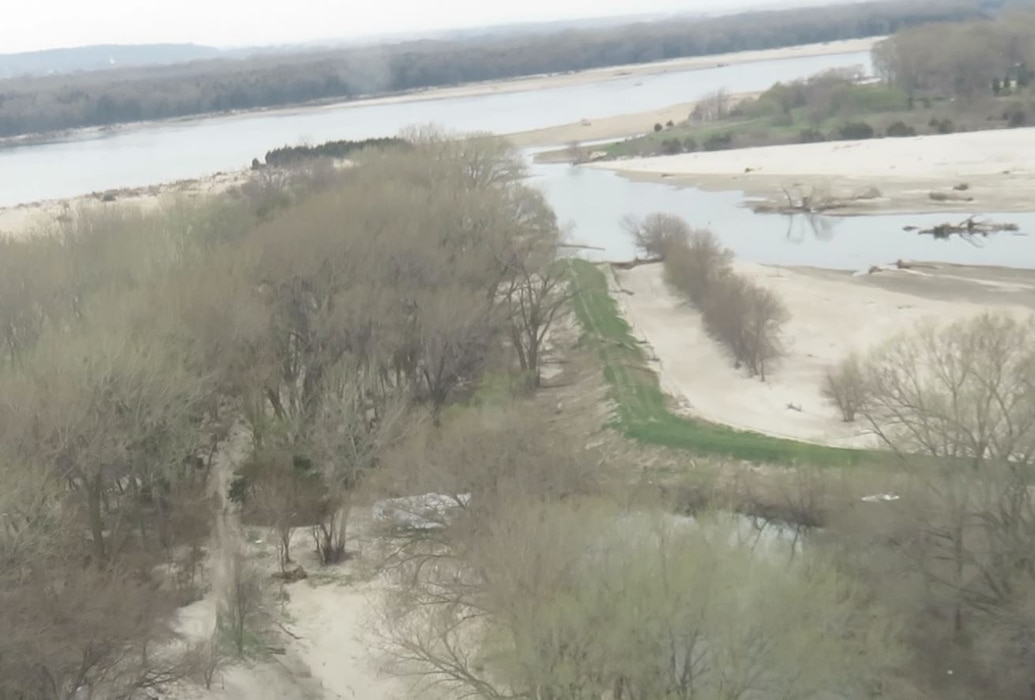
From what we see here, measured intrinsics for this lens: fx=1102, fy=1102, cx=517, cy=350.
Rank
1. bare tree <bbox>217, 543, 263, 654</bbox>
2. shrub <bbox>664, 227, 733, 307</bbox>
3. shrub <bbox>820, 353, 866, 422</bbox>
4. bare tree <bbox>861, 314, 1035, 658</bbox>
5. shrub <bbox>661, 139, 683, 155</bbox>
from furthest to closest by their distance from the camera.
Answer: shrub <bbox>661, 139, 683, 155</bbox>, shrub <bbox>664, 227, 733, 307</bbox>, shrub <bbox>820, 353, 866, 422</bbox>, bare tree <bbox>217, 543, 263, 654</bbox>, bare tree <bbox>861, 314, 1035, 658</bbox>

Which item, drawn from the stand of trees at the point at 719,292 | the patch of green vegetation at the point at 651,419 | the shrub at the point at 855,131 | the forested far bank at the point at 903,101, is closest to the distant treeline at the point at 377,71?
the forested far bank at the point at 903,101

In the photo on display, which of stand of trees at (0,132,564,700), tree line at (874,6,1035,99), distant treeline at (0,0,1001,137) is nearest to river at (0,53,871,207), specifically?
distant treeline at (0,0,1001,137)

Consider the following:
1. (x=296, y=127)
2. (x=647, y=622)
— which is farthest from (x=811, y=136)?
(x=647, y=622)

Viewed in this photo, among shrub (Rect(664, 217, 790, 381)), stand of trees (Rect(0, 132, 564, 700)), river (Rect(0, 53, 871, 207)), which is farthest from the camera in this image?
river (Rect(0, 53, 871, 207))

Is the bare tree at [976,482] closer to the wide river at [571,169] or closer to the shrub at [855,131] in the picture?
the wide river at [571,169]

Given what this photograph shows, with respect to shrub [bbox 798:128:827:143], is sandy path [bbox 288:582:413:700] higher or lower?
lower

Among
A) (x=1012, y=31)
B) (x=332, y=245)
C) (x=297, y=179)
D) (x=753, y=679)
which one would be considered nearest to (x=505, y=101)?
(x=1012, y=31)

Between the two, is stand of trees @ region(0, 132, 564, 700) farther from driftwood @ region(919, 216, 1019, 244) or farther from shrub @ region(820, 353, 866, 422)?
driftwood @ region(919, 216, 1019, 244)
